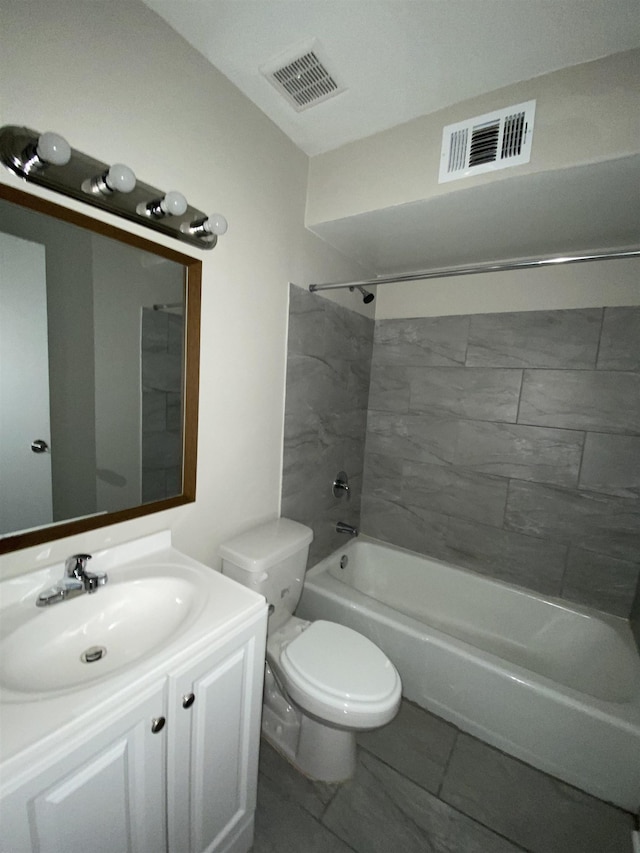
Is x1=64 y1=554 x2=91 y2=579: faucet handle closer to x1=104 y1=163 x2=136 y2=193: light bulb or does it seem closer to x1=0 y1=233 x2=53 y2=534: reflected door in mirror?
x1=0 y1=233 x2=53 y2=534: reflected door in mirror

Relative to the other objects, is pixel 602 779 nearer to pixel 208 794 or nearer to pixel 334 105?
pixel 208 794

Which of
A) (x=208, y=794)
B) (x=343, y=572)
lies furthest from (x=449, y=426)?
(x=208, y=794)

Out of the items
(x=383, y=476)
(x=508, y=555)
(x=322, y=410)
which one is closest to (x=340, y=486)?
(x=383, y=476)

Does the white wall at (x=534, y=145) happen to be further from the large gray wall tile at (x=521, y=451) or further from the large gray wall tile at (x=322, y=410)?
the large gray wall tile at (x=521, y=451)

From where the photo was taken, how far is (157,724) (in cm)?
78

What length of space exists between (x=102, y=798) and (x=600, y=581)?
7.54 ft

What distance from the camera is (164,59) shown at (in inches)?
43.5

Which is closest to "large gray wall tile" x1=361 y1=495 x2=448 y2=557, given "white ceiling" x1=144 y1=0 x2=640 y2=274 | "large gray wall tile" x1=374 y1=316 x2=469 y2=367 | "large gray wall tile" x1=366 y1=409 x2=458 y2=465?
"large gray wall tile" x1=366 y1=409 x2=458 y2=465

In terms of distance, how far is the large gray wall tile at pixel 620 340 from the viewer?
1786mm

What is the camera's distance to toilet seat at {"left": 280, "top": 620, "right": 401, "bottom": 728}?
1.19 metres

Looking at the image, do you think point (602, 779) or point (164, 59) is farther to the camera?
point (602, 779)

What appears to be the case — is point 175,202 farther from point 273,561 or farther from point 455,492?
point 455,492

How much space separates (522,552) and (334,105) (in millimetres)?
2410

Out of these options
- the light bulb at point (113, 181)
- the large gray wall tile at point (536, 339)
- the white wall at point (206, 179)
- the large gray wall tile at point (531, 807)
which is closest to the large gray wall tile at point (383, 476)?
the large gray wall tile at point (536, 339)
